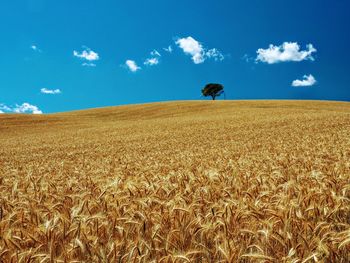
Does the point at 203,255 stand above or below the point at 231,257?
below

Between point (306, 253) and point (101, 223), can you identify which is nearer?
point (306, 253)

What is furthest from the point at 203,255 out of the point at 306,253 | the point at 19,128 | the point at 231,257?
the point at 19,128

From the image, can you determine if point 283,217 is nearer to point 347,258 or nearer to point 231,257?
point 347,258

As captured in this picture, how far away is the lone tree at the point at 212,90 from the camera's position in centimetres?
11000

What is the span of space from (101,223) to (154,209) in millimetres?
763

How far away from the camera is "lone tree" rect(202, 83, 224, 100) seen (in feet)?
361

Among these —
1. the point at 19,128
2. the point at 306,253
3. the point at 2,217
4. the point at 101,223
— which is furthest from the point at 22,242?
the point at 19,128

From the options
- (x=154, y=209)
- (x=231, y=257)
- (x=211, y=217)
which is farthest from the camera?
(x=154, y=209)

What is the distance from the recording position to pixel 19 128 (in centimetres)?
4662

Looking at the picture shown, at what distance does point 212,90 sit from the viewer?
110000 mm

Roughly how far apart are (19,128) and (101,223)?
48.1 meters

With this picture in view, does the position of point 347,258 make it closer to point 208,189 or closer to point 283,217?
point 283,217

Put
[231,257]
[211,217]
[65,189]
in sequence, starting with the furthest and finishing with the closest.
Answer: [65,189]
[211,217]
[231,257]

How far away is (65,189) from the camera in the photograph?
220 inches
